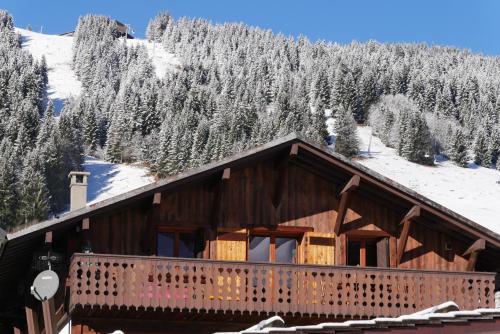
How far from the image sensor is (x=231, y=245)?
27.0 meters

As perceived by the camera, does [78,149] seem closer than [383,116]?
Yes

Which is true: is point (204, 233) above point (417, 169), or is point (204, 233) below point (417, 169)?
below

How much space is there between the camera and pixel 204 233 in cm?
2680

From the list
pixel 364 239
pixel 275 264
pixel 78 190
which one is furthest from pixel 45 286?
pixel 364 239

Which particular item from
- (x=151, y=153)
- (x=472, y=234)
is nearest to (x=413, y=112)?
(x=151, y=153)

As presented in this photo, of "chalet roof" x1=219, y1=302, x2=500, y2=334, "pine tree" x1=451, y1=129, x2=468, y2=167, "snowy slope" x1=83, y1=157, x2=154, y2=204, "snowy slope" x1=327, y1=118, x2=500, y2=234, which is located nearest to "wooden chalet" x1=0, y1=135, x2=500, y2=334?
"chalet roof" x1=219, y1=302, x2=500, y2=334

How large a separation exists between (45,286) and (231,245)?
323 inches

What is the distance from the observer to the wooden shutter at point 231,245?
26.9 m

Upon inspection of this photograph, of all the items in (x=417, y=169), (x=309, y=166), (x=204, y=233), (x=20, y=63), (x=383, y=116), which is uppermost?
(x=20, y=63)

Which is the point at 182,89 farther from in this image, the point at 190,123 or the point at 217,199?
the point at 217,199

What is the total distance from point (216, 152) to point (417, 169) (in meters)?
21.6

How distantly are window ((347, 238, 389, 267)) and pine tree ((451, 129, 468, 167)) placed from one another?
96716 mm

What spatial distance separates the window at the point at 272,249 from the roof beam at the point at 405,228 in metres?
2.60

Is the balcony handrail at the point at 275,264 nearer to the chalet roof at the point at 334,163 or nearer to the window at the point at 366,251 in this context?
the chalet roof at the point at 334,163
